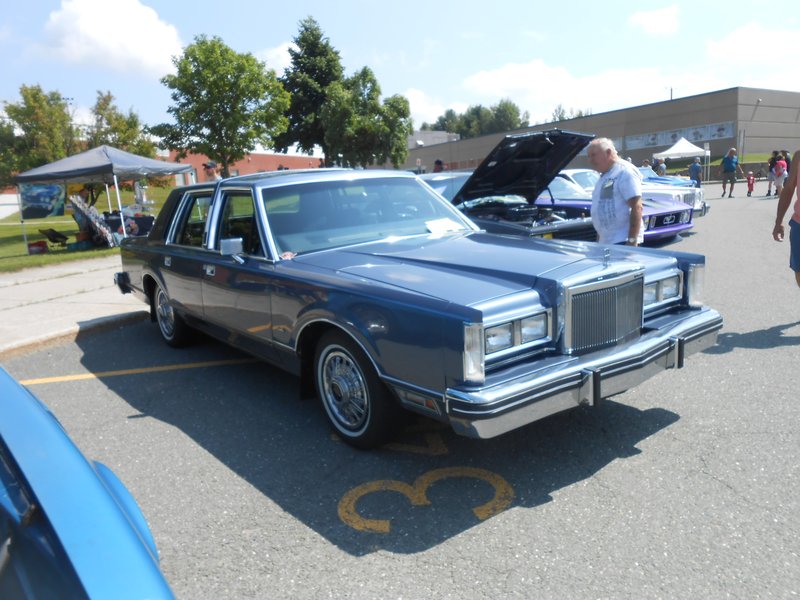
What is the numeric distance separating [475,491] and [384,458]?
0.65 meters

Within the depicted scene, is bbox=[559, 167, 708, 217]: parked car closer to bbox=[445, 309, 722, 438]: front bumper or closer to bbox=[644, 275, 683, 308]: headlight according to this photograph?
bbox=[644, 275, 683, 308]: headlight

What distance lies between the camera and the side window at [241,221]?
15.6 ft

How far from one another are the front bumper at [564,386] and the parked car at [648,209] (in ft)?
20.3

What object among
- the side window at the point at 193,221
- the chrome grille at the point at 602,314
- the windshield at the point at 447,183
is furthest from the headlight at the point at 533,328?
the windshield at the point at 447,183

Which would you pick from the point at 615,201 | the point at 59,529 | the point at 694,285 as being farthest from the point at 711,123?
the point at 59,529

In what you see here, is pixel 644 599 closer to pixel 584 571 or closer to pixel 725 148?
pixel 584 571

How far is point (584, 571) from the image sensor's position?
2674mm

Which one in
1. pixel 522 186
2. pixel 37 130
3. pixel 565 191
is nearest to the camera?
pixel 522 186

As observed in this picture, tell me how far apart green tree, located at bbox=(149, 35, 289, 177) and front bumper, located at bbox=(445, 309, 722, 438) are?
74.0 ft

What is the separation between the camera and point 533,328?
336 cm

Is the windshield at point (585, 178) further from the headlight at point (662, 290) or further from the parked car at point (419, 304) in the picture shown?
the headlight at point (662, 290)

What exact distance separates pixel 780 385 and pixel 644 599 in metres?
2.71

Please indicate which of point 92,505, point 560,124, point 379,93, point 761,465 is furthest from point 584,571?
point 560,124

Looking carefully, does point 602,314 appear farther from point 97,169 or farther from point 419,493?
point 97,169
